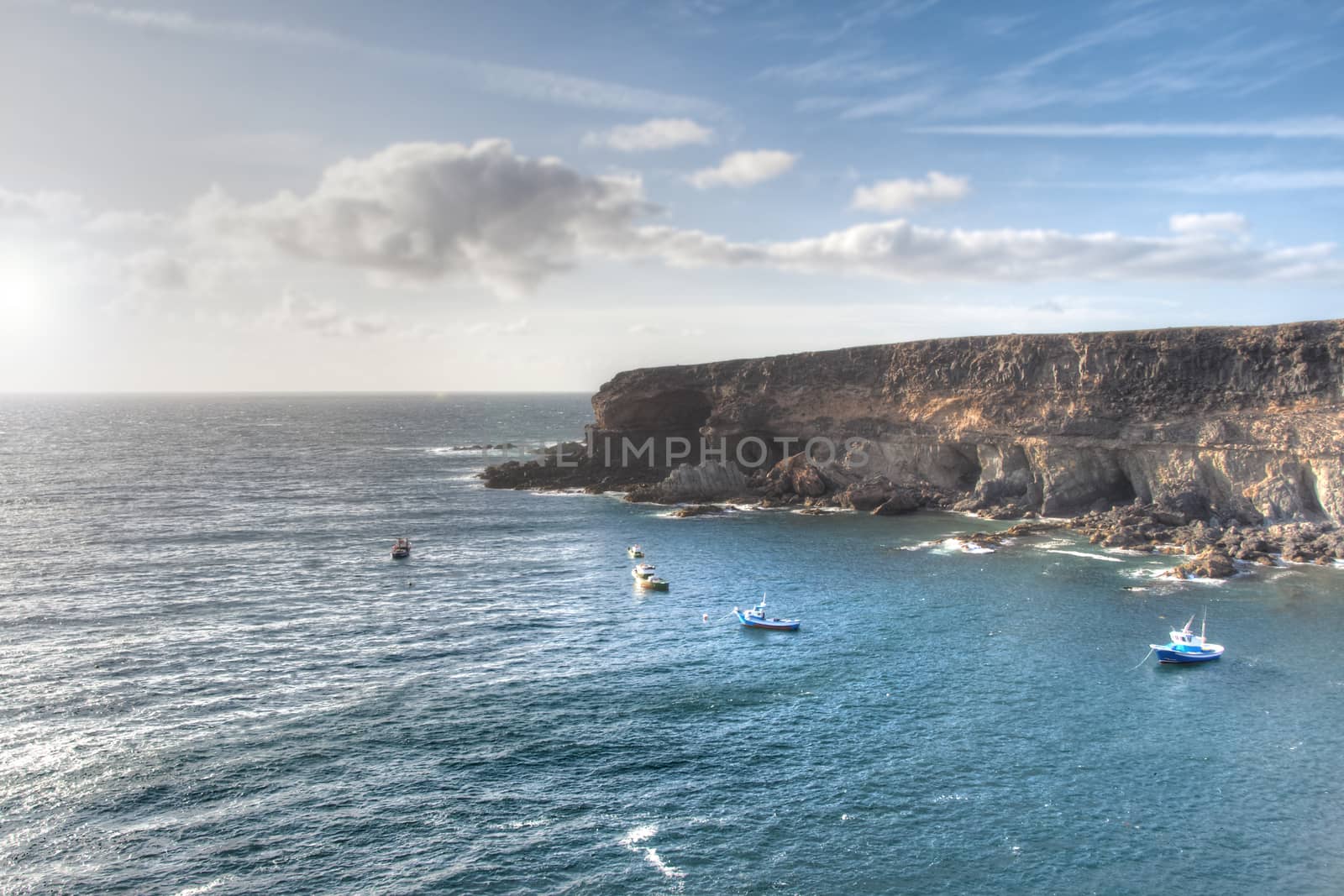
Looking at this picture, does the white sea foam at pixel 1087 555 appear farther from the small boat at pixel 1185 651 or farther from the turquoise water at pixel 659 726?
the small boat at pixel 1185 651

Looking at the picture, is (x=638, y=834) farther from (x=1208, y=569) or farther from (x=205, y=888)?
(x=1208, y=569)

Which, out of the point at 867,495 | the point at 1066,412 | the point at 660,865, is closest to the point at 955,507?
the point at 867,495

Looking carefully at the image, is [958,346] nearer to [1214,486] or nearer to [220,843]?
[1214,486]

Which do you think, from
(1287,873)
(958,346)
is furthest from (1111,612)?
(958,346)

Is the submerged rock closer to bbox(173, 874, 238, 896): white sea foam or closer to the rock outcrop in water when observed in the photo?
the rock outcrop in water

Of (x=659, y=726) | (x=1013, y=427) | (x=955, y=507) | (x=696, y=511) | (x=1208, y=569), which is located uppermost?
(x=1013, y=427)

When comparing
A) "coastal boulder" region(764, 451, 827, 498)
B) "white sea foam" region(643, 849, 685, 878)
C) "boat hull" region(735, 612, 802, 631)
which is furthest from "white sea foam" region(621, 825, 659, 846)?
"coastal boulder" region(764, 451, 827, 498)
